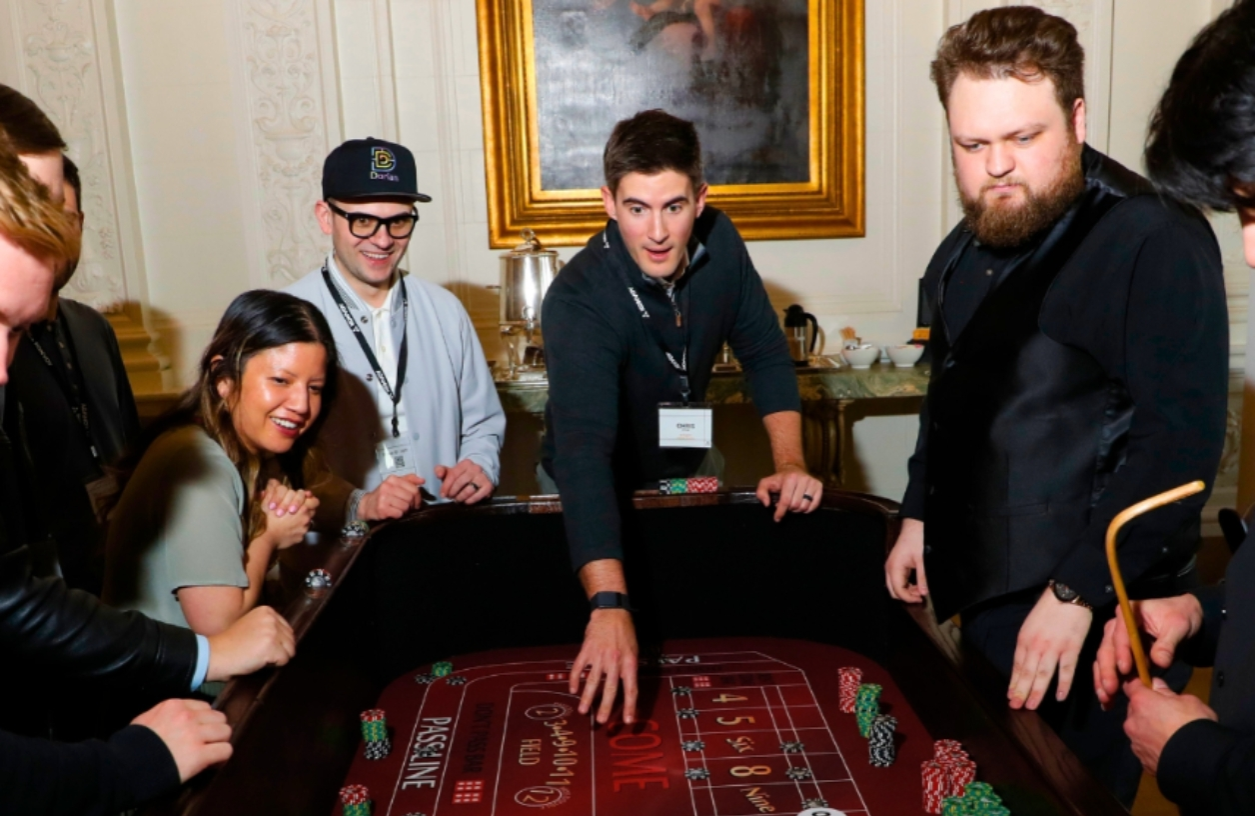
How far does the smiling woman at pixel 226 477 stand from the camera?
71.7 inches

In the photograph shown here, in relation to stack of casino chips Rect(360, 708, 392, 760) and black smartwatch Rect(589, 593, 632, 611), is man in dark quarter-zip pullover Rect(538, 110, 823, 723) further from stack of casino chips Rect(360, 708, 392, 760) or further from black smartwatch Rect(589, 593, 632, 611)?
stack of casino chips Rect(360, 708, 392, 760)

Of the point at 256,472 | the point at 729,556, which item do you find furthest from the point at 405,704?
the point at 729,556

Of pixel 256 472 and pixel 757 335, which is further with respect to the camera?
pixel 757 335

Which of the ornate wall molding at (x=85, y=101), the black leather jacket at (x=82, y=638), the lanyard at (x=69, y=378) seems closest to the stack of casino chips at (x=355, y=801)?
the black leather jacket at (x=82, y=638)

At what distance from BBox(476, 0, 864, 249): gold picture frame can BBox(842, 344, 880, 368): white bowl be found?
570 mm

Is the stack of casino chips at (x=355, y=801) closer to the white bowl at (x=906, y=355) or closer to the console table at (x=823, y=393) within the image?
the console table at (x=823, y=393)

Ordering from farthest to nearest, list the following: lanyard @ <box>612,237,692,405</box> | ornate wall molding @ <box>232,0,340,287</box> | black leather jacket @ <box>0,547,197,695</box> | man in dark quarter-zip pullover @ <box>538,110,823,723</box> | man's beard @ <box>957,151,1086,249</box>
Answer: ornate wall molding @ <box>232,0,340,287</box>, lanyard @ <box>612,237,692,405</box>, man in dark quarter-zip pullover @ <box>538,110,823,723</box>, man's beard @ <box>957,151,1086,249</box>, black leather jacket @ <box>0,547,197,695</box>

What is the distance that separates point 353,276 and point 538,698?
1389mm

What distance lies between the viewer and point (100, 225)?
13.6ft

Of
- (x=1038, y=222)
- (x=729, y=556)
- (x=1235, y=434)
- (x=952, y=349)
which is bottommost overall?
(x=1235, y=434)

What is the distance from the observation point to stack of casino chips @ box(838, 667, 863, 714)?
182cm

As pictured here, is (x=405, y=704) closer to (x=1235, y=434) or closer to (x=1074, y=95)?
(x=1074, y=95)

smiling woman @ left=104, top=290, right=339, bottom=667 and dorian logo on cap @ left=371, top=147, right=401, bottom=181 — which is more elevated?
dorian logo on cap @ left=371, top=147, right=401, bottom=181

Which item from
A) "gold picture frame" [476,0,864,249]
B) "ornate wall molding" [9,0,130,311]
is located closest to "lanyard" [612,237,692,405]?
"gold picture frame" [476,0,864,249]
